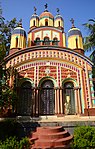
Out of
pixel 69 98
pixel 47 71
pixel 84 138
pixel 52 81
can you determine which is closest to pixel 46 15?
pixel 47 71

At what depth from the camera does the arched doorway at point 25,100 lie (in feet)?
45.3

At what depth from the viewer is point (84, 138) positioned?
779 centimetres

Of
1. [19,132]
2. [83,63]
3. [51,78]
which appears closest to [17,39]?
[51,78]

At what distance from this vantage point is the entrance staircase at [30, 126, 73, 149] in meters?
8.10

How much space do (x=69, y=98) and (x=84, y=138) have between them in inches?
266

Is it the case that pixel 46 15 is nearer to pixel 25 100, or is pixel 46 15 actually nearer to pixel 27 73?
pixel 27 73

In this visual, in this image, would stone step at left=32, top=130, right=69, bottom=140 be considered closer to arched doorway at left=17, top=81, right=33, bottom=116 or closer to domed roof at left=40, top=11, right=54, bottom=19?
arched doorway at left=17, top=81, right=33, bottom=116

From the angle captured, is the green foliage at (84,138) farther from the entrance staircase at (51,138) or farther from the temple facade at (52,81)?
the temple facade at (52,81)

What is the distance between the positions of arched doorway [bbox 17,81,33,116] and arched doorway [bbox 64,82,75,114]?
287 centimetres

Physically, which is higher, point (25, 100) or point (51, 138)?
Answer: point (25, 100)

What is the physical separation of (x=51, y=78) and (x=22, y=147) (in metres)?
8.64

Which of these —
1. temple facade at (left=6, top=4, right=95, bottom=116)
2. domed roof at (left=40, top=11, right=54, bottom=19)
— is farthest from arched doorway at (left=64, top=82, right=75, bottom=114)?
domed roof at (left=40, top=11, right=54, bottom=19)

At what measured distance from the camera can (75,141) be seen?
7.91 metres

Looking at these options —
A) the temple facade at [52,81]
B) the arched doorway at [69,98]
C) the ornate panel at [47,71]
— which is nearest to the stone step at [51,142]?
the temple facade at [52,81]
